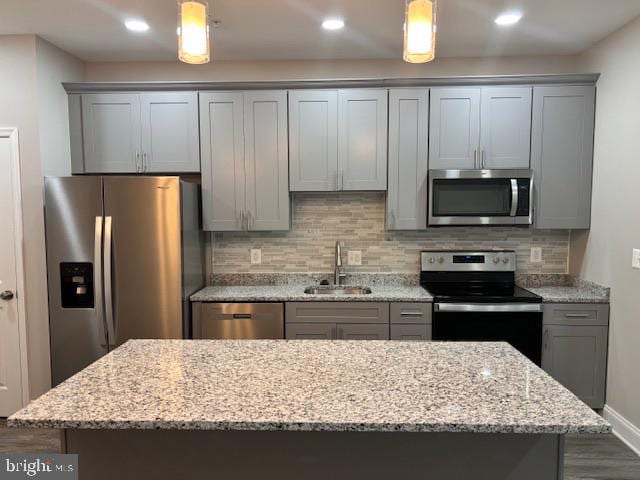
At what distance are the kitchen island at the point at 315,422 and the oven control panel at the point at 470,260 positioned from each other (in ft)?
6.57

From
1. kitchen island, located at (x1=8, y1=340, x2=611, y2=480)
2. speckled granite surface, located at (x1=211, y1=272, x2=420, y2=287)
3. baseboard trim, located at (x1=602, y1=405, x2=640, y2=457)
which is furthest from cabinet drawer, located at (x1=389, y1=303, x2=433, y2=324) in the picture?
kitchen island, located at (x1=8, y1=340, x2=611, y2=480)

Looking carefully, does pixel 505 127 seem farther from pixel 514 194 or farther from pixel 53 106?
pixel 53 106

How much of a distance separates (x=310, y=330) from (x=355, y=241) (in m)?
0.92

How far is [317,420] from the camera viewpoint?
3.84ft

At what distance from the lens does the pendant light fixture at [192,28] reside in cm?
143

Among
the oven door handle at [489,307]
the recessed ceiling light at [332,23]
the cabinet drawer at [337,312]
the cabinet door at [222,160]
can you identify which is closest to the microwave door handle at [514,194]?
the oven door handle at [489,307]

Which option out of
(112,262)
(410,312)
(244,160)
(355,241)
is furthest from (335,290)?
(112,262)

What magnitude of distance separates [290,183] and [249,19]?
115cm

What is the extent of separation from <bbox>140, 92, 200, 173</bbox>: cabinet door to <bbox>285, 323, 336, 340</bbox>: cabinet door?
142cm

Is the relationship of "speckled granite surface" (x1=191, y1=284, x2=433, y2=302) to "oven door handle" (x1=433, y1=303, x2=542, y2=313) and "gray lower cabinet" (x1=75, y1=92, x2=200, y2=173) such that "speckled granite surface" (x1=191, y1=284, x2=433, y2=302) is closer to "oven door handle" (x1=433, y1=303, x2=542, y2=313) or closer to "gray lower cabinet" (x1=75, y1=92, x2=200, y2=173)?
"oven door handle" (x1=433, y1=303, x2=542, y2=313)

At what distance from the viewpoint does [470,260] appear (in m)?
3.51

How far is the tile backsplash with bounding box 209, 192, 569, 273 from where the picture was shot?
140 inches

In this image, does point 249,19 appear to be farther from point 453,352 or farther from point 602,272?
point 602,272

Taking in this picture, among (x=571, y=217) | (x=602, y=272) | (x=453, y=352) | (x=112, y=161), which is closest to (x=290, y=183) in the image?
(x=112, y=161)
